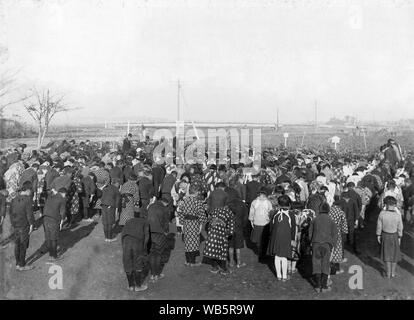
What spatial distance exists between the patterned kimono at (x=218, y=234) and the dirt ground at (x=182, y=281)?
0.55m

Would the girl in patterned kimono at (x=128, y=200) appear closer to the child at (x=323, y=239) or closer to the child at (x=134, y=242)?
the child at (x=134, y=242)

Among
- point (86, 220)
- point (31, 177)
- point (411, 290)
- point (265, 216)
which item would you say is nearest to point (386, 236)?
point (411, 290)

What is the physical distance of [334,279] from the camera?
8969mm

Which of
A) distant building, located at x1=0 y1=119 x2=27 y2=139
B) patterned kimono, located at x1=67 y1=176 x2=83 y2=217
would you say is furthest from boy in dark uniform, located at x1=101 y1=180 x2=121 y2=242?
distant building, located at x1=0 y1=119 x2=27 y2=139

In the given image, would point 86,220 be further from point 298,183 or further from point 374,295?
point 374,295

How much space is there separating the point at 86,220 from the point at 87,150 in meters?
8.89

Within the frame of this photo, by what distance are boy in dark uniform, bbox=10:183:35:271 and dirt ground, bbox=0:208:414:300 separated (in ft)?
1.60

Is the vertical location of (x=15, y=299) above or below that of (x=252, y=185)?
below

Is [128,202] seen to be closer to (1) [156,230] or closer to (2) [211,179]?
(1) [156,230]

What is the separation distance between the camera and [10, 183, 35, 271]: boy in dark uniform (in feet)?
30.3

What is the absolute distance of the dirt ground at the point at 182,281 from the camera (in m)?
8.28

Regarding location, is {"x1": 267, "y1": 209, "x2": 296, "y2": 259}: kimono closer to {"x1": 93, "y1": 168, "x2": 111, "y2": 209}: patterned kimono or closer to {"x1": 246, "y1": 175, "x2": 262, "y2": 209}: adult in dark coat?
{"x1": 246, "y1": 175, "x2": 262, "y2": 209}: adult in dark coat

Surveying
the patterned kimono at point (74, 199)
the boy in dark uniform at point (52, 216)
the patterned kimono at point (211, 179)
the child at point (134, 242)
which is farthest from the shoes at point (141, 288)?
the patterned kimono at point (74, 199)
